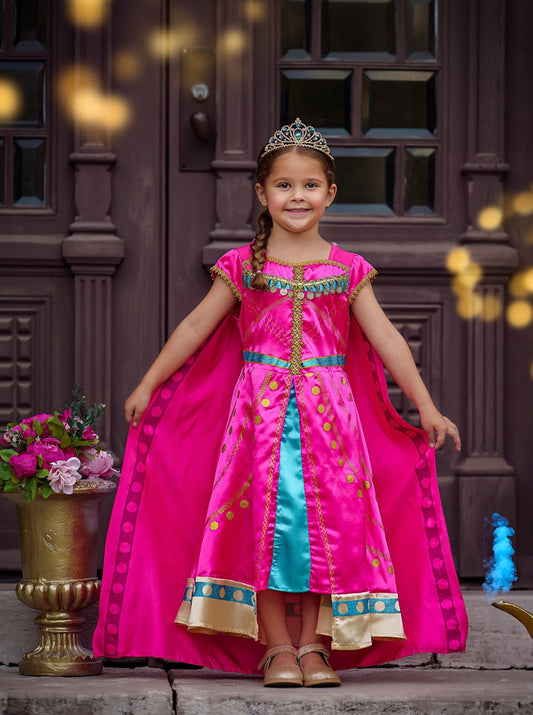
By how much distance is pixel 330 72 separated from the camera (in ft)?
13.6

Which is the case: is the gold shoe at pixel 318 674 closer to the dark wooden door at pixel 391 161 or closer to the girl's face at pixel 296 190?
the dark wooden door at pixel 391 161

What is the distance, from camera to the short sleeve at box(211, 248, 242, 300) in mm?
3389

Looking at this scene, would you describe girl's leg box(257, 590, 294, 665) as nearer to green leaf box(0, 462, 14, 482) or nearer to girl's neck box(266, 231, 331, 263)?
green leaf box(0, 462, 14, 482)

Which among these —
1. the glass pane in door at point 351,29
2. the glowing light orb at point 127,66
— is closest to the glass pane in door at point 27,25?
the glowing light orb at point 127,66

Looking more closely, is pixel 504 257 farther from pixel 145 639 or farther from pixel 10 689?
pixel 10 689

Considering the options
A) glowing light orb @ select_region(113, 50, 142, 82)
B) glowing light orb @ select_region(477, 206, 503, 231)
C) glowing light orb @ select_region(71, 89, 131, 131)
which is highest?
glowing light orb @ select_region(113, 50, 142, 82)

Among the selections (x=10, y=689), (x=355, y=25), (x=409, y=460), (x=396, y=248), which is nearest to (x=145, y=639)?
(x=10, y=689)

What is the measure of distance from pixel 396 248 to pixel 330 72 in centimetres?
68

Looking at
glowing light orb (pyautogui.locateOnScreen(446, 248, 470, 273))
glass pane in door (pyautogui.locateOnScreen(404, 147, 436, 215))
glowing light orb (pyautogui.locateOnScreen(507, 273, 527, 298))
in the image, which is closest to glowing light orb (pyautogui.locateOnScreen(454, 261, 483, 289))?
glowing light orb (pyautogui.locateOnScreen(446, 248, 470, 273))

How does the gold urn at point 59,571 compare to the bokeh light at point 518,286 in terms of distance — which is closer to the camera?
the gold urn at point 59,571

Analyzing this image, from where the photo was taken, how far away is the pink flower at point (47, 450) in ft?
11.0

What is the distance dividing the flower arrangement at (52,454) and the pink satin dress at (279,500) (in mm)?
138

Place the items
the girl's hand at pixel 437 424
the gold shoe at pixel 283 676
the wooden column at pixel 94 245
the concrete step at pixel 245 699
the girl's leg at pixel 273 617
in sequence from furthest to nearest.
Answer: the wooden column at pixel 94 245 < the girl's hand at pixel 437 424 < the girl's leg at pixel 273 617 < the gold shoe at pixel 283 676 < the concrete step at pixel 245 699

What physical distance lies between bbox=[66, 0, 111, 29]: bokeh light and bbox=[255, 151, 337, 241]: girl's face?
3.73 ft
